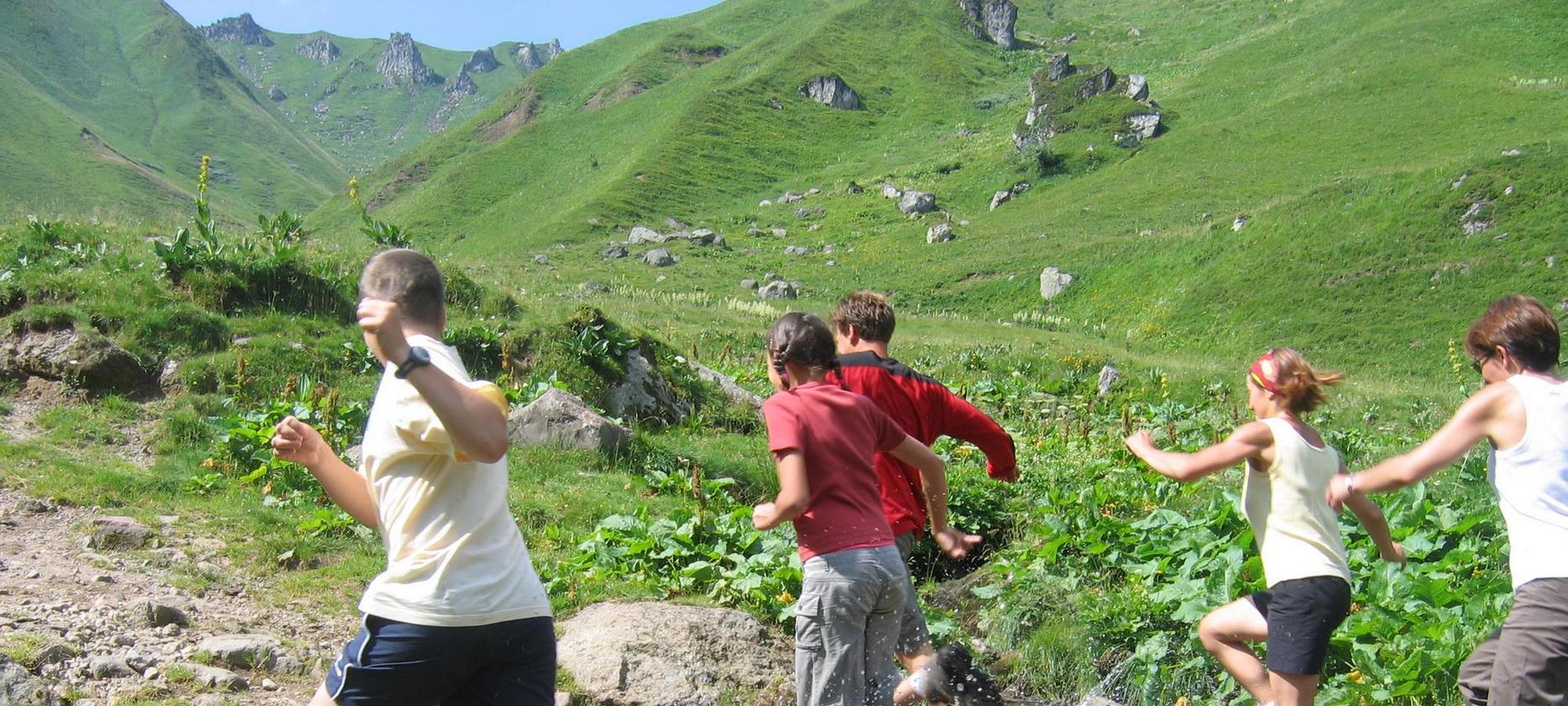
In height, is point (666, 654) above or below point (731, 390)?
above

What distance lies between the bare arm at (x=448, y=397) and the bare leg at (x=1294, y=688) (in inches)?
129

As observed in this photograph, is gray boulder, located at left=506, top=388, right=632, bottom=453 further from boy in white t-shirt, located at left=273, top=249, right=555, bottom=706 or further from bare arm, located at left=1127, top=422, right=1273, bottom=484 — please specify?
boy in white t-shirt, located at left=273, top=249, right=555, bottom=706

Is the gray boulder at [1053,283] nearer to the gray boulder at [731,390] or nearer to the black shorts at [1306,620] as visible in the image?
the gray boulder at [731,390]

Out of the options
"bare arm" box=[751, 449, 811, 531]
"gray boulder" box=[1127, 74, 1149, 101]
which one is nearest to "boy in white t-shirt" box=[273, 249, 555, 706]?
"bare arm" box=[751, 449, 811, 531]

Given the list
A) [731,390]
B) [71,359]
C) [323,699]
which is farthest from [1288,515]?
[71,359]

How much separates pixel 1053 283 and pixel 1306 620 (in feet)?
122

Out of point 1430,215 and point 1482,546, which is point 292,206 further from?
point 1482,546

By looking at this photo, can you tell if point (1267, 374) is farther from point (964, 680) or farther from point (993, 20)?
point (993, 20)

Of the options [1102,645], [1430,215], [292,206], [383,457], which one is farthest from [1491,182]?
[292,206]

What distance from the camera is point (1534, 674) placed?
3779mm

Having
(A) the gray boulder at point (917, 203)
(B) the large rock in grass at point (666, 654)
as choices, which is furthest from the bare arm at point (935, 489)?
(A) the gray boulder at point (917, 203)

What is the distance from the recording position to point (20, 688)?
4.41 meters

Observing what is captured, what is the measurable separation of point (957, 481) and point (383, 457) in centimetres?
689

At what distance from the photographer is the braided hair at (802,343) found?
445 cm
